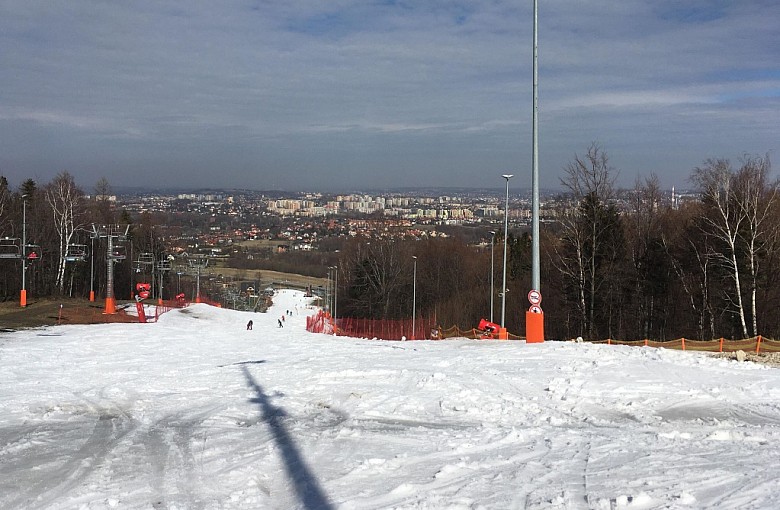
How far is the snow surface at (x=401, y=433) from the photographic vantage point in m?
7.52

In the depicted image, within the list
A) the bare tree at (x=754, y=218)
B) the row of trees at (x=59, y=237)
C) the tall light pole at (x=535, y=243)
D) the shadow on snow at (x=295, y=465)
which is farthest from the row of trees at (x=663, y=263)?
the row of trees at (x=59, y=237)

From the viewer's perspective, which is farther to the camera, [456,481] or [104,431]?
[104,431]

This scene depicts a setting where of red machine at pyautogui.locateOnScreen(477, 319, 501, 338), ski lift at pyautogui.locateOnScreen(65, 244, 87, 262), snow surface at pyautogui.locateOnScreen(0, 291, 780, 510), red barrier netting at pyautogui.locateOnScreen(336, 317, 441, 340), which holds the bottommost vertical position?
red barrier netting at pyautogui.locateOnScreen(336, 317, 441, 340)

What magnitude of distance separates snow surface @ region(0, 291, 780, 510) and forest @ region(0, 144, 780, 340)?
68.1 feet

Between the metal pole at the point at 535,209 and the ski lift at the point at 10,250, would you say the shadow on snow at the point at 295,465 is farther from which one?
the ski lift at the point at 10,250

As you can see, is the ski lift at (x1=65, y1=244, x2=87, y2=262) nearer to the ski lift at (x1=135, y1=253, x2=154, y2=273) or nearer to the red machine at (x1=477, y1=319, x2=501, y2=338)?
the ski lift at (x1=135, y1=253, x2=154, y2=273)

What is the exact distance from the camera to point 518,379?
1509 cm

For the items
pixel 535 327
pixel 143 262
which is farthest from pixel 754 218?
pixel 143 262

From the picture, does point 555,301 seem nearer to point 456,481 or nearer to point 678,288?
point 678,288

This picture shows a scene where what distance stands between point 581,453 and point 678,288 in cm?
4706

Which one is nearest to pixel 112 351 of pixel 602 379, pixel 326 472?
pixel 602 379

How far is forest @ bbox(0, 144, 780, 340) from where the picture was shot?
40219 mm

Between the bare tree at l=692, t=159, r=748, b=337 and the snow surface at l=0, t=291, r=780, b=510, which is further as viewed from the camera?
the bare tree at l=692, t=159, r=748, b=337

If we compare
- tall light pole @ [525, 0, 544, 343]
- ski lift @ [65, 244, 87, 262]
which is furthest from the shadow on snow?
ski lift @ [65, 244, 87, 262]
